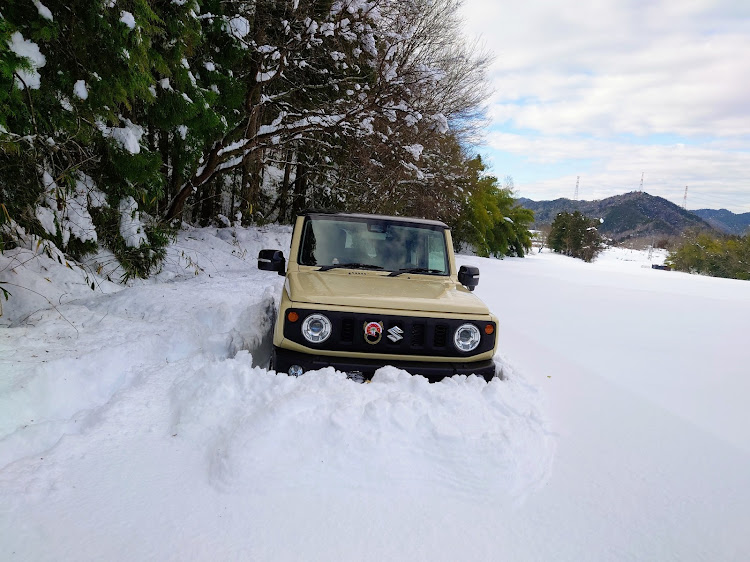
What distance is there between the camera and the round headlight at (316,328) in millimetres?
3211

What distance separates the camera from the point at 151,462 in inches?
→ 102

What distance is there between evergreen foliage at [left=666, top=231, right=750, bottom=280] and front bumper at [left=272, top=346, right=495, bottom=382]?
74303 mm

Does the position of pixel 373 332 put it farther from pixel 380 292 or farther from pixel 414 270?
pixel 414 270

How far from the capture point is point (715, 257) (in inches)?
2692

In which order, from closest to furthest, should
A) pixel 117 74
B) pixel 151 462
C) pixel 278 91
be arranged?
pixel 151 462
pixel 117 74
pixel 278 91

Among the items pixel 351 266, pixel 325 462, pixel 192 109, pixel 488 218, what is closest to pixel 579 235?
pixel 488 218

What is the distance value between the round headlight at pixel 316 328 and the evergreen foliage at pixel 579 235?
8707 cm

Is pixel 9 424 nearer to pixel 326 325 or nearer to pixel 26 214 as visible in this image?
pixel 326 325

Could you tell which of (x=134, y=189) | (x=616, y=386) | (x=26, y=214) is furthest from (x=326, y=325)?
(x=134, y=189)

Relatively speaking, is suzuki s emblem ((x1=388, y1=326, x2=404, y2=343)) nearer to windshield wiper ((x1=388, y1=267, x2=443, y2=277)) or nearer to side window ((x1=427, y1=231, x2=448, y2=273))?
windshield wiper ((x1=388, y1=267, x2=443, y2=277))

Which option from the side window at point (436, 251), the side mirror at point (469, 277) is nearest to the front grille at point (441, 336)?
the side mirror at point (469, 277)

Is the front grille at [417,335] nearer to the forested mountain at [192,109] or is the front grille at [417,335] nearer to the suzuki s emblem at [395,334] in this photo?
the suzuki s emblem at [395,334]

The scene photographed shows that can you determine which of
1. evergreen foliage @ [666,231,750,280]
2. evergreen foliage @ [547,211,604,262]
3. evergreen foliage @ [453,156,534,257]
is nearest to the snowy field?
evergreen foliage @ [453,156,534,257]

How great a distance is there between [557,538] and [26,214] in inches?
245
